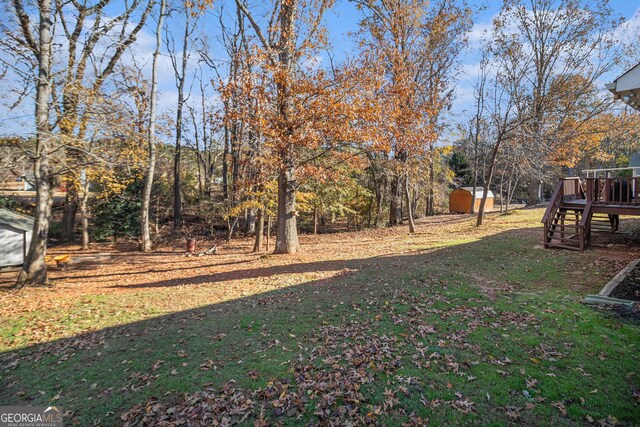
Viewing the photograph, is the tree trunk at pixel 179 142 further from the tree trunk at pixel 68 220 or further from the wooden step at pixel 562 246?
the wooden step at pixel 562 246

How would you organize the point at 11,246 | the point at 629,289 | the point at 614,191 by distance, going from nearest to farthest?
the point at 629,289 < the point at 614,191 < the point at 11,246

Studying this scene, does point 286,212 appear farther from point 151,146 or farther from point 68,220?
point 68,220

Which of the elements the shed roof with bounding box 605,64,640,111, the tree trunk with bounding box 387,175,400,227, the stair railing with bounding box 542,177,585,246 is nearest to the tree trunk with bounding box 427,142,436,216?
the tree trunk with bounding box 387,175,400,227

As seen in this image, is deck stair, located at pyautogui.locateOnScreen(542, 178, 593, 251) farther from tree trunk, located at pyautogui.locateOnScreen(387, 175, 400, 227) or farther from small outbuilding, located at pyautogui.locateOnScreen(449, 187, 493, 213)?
small outbuilding, located at pyautogui.locateOnScreen(449, 187, 493, 213)

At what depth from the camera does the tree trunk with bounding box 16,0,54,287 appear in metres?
9.02

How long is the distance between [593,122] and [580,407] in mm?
27163

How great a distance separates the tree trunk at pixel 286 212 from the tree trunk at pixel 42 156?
Answer: 22.4ft

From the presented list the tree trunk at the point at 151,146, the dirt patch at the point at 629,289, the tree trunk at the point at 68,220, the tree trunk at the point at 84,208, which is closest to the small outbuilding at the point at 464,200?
the dirt patch at the point at 629,289

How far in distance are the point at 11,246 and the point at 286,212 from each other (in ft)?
38.7

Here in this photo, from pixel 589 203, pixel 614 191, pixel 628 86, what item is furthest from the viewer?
pixel 589 203

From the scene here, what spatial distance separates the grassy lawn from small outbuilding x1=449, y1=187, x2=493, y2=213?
19.6 meters

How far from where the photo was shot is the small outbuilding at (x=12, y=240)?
13250mm

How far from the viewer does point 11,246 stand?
44.0ft

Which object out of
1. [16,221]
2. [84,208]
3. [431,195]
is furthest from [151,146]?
[431,195]
